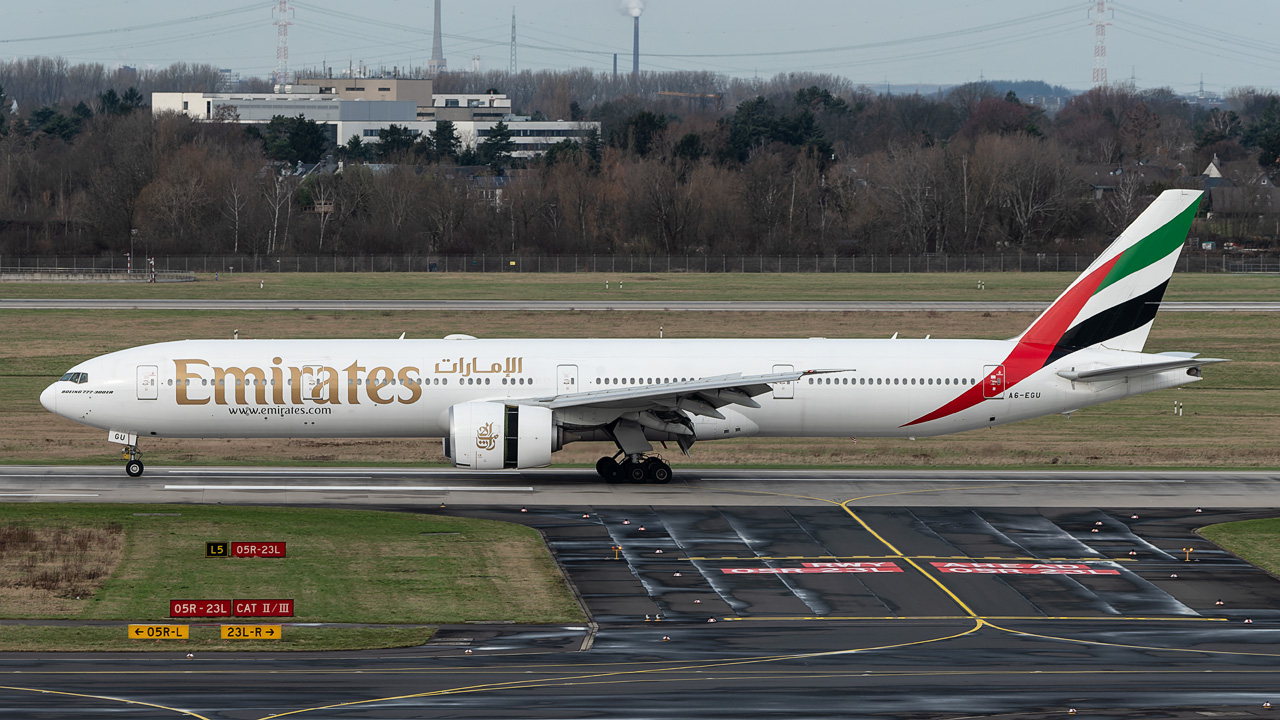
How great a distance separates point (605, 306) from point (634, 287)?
67.7 ft

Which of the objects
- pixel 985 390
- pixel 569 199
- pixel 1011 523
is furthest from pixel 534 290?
pixel 1011 523

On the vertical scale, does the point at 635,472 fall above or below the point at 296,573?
above

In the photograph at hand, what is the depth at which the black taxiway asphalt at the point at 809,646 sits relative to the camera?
20.5 metres

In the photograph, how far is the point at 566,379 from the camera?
40875 millimetres

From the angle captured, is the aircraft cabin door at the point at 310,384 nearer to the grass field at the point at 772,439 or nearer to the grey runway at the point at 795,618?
the grey runway at the point at 795,618

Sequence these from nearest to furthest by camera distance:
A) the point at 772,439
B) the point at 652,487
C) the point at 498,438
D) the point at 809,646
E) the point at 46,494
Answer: the point at 809,646
the point at 46,494
the point at 498,438
the point at 652,487
the point at 772,439

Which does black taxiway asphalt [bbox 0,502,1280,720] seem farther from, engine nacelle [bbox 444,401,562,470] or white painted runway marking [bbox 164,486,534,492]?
white painted runway marking [bbox 164,486,534,492]

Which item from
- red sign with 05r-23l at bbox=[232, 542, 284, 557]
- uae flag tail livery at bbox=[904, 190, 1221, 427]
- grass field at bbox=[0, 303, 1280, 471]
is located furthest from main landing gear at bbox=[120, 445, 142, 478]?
uae flag tail livery at bbox=[904, 190, 1221, 427]

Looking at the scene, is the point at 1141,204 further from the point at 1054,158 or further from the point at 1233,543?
the point at 1233,543

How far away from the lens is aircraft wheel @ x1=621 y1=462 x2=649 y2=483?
134 feet

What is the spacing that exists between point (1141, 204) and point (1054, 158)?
12267mm

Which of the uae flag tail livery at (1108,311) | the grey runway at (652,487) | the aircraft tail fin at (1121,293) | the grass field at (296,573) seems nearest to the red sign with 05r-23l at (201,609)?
the grass field at (296,573)

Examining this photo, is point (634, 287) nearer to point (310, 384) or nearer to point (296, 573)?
point (310, 384)

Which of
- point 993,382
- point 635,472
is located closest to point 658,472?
point 635,472
